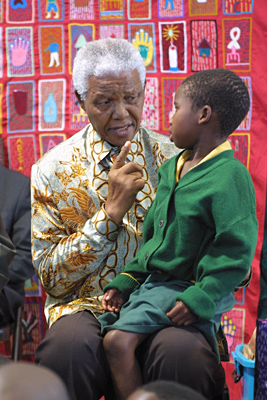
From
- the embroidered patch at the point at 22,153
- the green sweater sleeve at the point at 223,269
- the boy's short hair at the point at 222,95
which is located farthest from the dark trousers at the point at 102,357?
the embroidered patch at the point at 22,153

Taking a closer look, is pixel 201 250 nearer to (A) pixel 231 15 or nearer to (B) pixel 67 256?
(B) pixel 67 256

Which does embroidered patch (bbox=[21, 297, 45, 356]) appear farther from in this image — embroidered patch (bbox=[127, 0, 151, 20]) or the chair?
embroidered patch (bbox=[127, 0, 151, 20])

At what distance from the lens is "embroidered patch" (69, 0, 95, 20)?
2.73 m

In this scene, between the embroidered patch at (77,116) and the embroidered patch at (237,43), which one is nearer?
the embroidered patch at (237,43)

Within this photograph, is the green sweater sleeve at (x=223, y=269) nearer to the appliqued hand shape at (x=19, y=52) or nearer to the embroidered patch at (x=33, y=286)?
the embroidered patch at (x=33, y=286)

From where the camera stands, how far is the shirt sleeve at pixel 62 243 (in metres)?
1.84

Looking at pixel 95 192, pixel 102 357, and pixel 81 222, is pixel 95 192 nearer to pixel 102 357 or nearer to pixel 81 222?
pixel 81 222

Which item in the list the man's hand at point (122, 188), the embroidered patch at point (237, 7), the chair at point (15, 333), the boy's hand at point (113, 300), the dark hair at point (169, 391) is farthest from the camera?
the embroidered patch at point (237, 7)

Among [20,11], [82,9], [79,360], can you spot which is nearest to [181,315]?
[79,360]

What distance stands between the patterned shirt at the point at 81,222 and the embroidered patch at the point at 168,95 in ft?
2.24

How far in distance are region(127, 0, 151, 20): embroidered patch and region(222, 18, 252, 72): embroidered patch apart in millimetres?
384

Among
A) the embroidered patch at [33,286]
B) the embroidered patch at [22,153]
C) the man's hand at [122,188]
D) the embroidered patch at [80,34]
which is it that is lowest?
the embroidered patch at [33,286]

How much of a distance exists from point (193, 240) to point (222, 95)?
44 centimetres

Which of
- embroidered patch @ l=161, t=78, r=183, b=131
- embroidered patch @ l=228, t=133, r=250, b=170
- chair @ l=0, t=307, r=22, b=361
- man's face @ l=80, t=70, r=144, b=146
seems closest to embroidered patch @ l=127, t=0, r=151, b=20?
embroidered patch @ l=161, t=78, r=183, b=131
